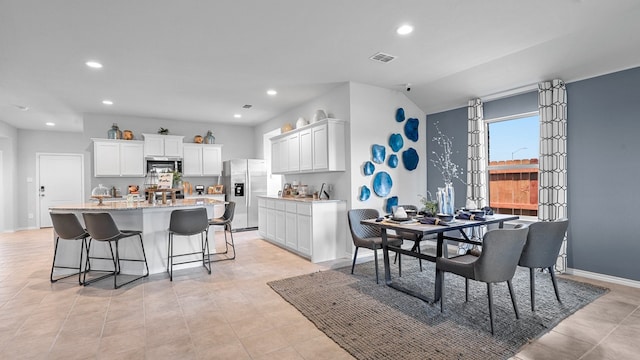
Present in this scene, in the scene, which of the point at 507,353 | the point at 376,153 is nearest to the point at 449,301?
the point at 507,353

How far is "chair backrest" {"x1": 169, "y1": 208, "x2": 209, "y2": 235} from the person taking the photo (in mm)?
3904

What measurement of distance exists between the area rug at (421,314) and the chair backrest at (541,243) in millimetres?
440

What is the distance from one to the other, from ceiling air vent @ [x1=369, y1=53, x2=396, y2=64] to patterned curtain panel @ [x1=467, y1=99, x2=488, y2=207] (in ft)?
6.08

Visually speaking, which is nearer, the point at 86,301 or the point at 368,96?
the point at 86,301

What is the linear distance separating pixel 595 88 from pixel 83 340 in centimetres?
587

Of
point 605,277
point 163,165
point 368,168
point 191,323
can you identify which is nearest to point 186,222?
point 191,323

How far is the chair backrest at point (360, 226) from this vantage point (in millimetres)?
4051

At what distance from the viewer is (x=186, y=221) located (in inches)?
155

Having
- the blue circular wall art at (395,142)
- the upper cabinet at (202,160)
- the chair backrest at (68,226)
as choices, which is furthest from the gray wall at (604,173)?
the upper cabinet at (202,160)

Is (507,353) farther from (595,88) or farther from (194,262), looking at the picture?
(194,262)

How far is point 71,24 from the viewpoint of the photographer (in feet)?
9.52

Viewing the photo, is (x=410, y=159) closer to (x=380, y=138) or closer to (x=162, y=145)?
(x=380, y=138)

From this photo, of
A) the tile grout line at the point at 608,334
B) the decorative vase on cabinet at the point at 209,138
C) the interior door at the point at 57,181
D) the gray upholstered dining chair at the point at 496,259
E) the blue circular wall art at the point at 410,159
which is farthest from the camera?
the interior door at the point at 57,181

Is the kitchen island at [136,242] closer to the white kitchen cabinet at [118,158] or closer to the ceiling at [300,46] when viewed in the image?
the ceiling at [300,46]
